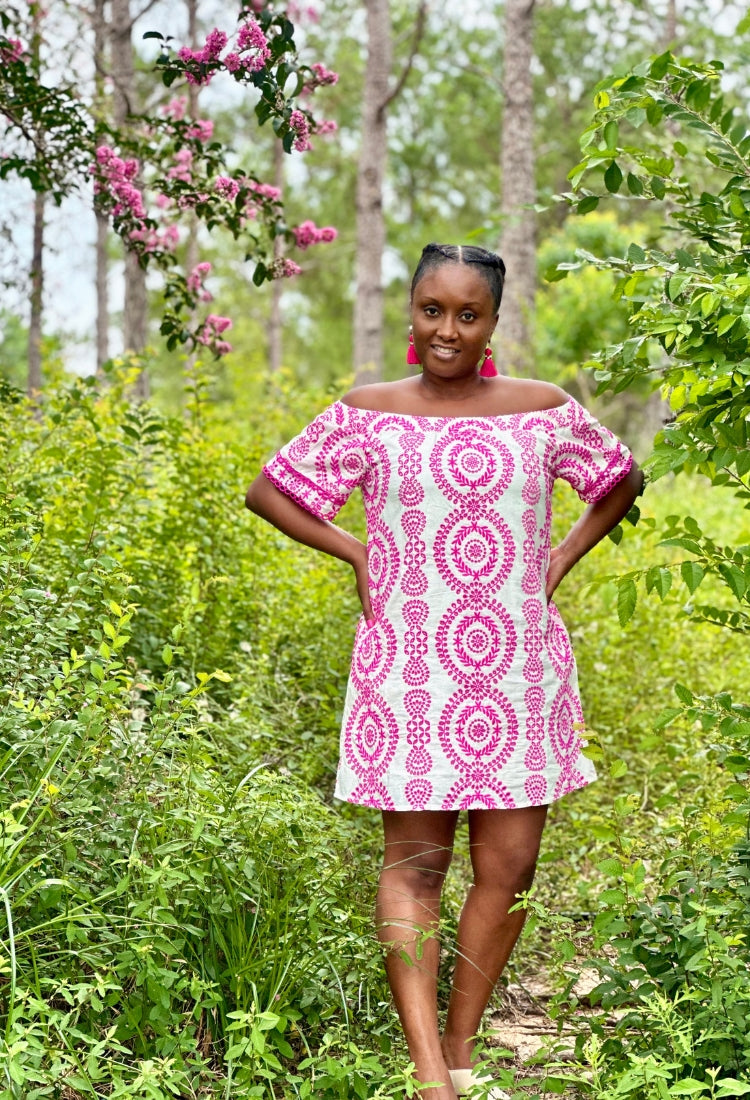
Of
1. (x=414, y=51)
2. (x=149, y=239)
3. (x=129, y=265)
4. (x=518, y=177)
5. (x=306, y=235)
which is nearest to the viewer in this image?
(x=306, y=235)

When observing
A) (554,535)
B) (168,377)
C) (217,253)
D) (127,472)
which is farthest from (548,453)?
(168,377)

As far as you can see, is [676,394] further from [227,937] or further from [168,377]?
[168,377]

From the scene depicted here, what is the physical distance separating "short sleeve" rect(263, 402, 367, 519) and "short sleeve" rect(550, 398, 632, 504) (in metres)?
0.49

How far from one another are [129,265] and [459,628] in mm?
7184

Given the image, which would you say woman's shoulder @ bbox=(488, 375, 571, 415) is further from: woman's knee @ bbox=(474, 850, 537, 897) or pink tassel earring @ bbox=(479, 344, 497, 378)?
woman's knee @ bbox=(474, 850, 537, 897)

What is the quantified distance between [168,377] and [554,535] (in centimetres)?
3270

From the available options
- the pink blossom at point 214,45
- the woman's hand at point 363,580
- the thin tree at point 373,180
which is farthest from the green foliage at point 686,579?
the thin tree at point 373,180

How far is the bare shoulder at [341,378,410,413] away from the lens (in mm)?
3254

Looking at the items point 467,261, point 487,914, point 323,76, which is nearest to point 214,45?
point 323,76

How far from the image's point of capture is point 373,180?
42.1 feet

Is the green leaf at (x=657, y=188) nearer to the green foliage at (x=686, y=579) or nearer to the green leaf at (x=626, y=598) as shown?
the green foliage at (x=686, y=579)

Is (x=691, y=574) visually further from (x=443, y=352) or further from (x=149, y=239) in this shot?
(x=149, y=239)

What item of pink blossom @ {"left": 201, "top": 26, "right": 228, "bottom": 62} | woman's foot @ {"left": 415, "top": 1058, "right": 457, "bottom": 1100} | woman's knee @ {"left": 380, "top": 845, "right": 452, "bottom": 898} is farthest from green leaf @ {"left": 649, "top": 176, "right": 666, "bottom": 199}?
woman's foot @ {"left": 415, "top": 1058, "right": 457, "bottom": 1100}

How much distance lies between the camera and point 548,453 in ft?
10.5
